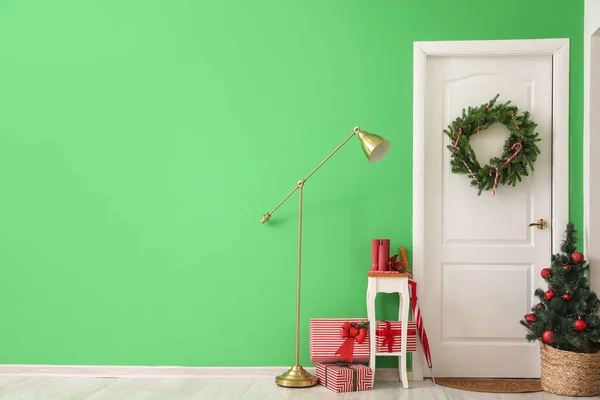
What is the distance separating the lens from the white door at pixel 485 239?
13.9 ft

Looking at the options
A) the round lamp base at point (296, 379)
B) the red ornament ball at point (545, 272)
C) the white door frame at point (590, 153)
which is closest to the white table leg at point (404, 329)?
the round lamp base at point (296, 379)

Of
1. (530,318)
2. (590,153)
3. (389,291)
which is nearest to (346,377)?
(389,291)

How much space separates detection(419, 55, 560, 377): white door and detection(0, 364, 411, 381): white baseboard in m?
0.49

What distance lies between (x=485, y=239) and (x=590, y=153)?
29.9 inches

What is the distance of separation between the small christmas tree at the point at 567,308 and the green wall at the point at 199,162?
801 millimetres

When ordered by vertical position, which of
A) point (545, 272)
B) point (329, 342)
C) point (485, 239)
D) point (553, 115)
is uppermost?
point (553, 115)

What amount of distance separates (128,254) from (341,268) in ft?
4.16

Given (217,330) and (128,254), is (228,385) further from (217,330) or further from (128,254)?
(128,254)

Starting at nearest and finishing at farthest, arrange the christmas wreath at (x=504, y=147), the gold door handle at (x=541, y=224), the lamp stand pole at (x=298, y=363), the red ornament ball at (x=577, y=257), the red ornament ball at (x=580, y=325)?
the red ornament ball at (x=580, y=325), the red ornament ball at (x=577, y=257), the lamp stand pole at (x=298, y=363), the christmas wreath at (x=504, y=147), the gold door handle at (x=541, y=224)

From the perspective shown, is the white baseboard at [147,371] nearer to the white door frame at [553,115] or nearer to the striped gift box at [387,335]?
the striped gift box at [387,335]

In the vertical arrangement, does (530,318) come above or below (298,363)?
above

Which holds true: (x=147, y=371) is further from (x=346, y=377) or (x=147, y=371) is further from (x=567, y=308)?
(x=567, y=308)

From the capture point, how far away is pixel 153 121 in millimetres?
4320

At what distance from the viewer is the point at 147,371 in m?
4.26
